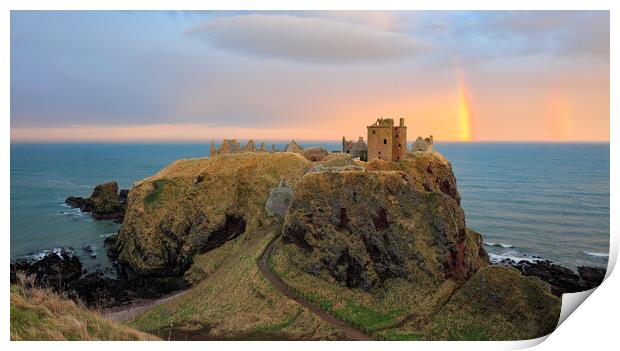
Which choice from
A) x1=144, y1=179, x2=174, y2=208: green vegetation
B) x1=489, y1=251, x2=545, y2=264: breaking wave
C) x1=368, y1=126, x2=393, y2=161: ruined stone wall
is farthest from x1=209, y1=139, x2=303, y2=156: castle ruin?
x1=489, y1=251, x2=545, y2=264: breaking wave

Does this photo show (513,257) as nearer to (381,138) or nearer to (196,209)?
(381,138)

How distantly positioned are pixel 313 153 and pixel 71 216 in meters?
37.1

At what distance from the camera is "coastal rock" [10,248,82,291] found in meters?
36.5

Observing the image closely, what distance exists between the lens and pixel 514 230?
64.6 metres

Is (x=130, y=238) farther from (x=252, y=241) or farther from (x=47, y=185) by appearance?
(x=47, y=185)

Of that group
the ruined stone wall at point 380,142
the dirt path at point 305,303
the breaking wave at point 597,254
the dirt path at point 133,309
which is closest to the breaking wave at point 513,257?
the breaking wave at point 597,254

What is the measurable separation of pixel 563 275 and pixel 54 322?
4485 centimetres

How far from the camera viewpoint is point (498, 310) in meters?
24.2

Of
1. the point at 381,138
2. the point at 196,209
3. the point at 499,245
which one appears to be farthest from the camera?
the point at 499,245

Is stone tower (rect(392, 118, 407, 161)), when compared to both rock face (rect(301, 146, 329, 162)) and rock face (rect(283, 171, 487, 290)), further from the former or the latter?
rock face (rect(301, 146, 329, 162))

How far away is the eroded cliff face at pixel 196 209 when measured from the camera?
42188mm

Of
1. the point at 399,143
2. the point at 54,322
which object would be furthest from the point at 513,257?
the point at 54,322
